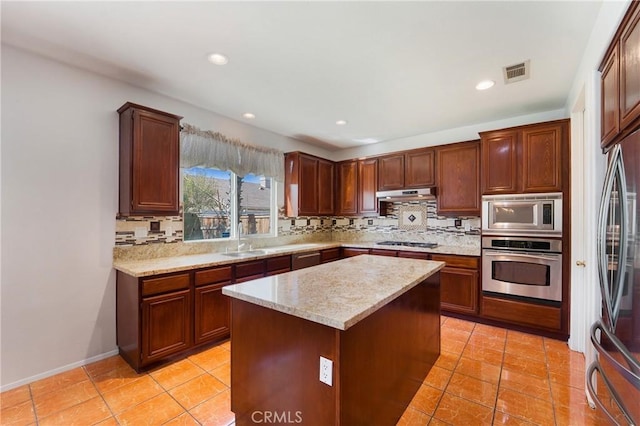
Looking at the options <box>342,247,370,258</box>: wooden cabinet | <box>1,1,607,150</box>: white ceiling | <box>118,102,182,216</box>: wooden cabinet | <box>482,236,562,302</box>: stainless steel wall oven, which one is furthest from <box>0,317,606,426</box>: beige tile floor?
<box>1,1,607,150</box>: white ceiling

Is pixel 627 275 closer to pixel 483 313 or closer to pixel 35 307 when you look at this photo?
pixel 483 313

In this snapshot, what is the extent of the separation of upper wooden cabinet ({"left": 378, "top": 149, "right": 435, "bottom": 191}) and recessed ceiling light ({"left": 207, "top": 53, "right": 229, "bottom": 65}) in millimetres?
2905

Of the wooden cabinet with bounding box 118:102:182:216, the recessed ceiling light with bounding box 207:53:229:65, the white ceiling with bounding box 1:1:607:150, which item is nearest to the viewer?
the white ceiling with bounding box 1:1:607:150

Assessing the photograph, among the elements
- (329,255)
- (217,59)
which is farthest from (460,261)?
(217,59)

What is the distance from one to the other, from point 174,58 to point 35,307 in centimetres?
230

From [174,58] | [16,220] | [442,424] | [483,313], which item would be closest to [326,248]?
[483,313]

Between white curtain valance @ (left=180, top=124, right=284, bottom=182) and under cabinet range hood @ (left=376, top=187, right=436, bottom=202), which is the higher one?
white curtain valance @ (left=180, top=124, right=284, bottom=182)

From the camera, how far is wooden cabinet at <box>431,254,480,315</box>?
135 inches

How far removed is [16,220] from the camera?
84.8 inches

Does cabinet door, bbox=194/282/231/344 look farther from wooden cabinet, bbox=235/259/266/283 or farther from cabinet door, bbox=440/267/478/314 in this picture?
cabinet door, bbox=440/267/478/314

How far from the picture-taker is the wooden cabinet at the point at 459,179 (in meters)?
3.67

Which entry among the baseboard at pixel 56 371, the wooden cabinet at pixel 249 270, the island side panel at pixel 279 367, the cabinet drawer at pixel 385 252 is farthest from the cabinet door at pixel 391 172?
the baseboard at pixel 56 371

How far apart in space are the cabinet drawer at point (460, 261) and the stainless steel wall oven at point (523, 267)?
0.32 ft

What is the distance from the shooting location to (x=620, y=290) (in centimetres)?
130
